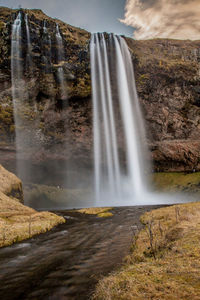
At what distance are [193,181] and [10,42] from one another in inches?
2516

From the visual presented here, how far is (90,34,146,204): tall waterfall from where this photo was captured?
174ft

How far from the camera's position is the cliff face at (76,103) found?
4791cm

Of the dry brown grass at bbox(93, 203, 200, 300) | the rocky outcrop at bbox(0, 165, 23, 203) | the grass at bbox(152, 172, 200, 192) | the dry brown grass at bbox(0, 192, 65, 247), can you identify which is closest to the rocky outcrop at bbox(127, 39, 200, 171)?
the grass at bbox(152, 172, 200, 192)

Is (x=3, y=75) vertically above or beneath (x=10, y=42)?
beneath

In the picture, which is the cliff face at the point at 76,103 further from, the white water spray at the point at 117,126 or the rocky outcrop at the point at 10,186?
the rocky outcrop at the point at 10,186

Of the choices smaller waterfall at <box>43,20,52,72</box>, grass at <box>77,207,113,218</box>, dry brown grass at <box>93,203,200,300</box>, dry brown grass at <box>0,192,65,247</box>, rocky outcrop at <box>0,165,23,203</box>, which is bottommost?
grass at <box>77,207,113,218</box>

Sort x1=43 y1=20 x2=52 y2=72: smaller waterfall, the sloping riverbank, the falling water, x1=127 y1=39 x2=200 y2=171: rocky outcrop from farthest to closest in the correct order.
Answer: x1=127 y1=39 x2=200 y2=171: rocky outcrop
x1=43 y1=20 x2=52 y2=72: smaller waterfall
the falling water
the sloping riverbank

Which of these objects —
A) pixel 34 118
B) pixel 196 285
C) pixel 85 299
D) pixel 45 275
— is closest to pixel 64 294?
pixel 85 299

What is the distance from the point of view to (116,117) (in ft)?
180

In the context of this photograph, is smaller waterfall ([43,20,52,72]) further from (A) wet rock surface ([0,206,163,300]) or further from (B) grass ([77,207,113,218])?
(A) wet rock surface ([0,206,163,300])

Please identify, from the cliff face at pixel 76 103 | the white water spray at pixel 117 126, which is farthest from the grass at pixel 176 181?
the white water spray at pixel 117 126

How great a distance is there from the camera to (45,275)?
6906 mm

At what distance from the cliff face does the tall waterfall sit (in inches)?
101

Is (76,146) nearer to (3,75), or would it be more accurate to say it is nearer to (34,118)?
(34,118)
